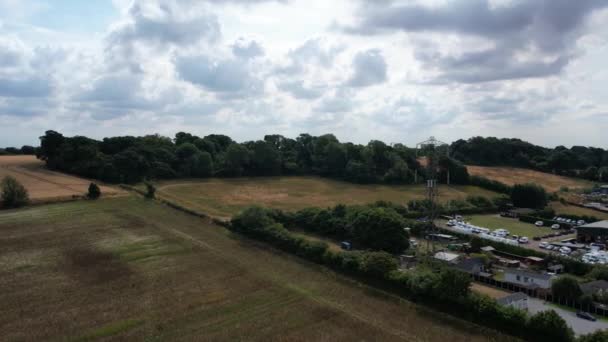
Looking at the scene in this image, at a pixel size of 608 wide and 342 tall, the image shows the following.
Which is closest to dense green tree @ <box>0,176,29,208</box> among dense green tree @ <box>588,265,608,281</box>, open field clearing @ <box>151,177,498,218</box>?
open field clearing @ <box>151,177,498,218</box>

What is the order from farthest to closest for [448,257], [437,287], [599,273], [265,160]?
1. [265,160]
2. [448,257]
3. [599,273]
4. [437,287]

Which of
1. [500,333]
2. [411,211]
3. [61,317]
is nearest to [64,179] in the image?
[61,317]

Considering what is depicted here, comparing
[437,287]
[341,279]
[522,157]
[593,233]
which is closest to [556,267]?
[593,233]

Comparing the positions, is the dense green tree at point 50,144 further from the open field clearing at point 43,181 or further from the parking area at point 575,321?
the parking area at point 575,321

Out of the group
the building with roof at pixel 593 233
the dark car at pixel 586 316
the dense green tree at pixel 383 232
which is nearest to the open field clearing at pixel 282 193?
the dense green tree at pixel 383 232

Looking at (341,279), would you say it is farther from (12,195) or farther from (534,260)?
(12,195)

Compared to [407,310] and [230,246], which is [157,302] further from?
[407,310]
